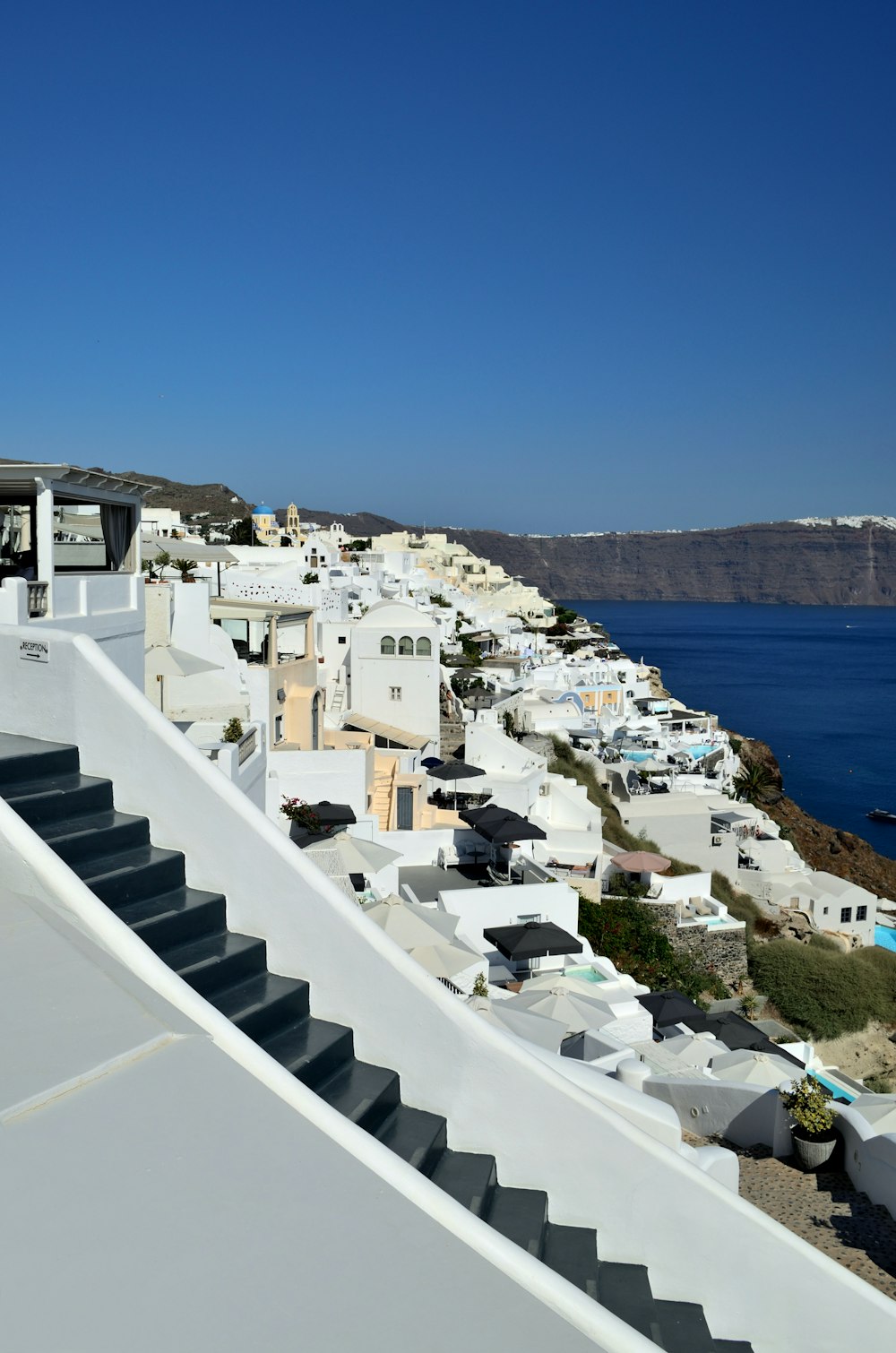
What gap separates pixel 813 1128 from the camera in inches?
233

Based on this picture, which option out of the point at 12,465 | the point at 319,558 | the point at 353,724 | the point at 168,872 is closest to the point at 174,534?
the point at 319,558

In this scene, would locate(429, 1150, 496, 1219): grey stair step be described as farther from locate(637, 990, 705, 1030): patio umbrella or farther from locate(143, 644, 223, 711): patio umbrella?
locate(637, 990, 705, 1030): patio umbrella

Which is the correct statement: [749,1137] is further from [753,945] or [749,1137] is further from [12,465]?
[753,945]

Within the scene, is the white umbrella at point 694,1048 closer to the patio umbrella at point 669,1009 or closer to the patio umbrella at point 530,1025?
the patio umbrella at point 669,1009

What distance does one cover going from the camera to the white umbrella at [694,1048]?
34.4 ft

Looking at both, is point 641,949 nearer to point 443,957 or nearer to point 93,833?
point 443,957

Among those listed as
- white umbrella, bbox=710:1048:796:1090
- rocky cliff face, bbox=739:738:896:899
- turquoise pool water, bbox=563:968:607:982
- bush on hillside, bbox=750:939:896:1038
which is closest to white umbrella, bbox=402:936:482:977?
turquoise pool water, bbox=563:968:607:982

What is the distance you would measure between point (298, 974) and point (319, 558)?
3891 centimetres

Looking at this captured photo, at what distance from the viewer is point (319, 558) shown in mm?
41719

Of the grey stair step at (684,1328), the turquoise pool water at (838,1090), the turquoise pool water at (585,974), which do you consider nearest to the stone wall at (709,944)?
the turquoise pool water at (585,974)

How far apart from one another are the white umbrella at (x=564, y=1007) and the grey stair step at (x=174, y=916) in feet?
26.2

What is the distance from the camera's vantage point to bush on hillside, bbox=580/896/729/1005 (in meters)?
16.9

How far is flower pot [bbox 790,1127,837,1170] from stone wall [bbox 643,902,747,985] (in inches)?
487

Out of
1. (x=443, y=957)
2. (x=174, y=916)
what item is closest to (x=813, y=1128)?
(x=174, y=916)
